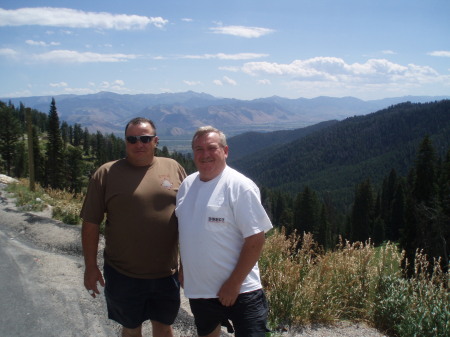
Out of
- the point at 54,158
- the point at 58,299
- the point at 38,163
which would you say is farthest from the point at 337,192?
the point at 58,299

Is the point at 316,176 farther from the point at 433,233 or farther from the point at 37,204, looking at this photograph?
the point at 37,204

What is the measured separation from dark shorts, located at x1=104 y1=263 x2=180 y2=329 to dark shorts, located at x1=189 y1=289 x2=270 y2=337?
0.41 m

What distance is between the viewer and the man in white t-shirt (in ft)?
8.20

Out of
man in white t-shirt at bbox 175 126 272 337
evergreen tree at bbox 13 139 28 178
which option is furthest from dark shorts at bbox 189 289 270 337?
evergreen tree at bbox 13 139 28 178

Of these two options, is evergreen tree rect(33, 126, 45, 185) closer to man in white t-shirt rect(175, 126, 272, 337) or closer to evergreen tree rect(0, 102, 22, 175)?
evergreen tree rect(0, 102, 22, 175)

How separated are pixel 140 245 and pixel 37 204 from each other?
8.21 metres

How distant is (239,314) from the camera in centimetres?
258

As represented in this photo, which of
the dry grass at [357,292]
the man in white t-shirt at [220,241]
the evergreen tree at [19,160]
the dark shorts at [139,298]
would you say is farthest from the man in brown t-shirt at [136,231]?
the evergreen tree at [19,160]

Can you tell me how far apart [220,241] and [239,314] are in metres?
0.55

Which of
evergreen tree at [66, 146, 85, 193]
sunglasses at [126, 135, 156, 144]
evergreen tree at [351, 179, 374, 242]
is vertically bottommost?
evergreen tree at [351, 179, 374, 242]

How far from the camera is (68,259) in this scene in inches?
247

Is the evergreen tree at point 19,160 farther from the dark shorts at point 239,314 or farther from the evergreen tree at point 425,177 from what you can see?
the dark shorts at point 239,314

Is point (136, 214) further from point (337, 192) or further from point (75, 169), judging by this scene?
point (337, 192)

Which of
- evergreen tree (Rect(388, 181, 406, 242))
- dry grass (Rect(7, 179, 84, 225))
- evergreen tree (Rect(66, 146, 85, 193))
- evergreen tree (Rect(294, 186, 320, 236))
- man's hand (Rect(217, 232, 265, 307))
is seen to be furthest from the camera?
evergreen tree (Rect(388, 181, 406, 242))
